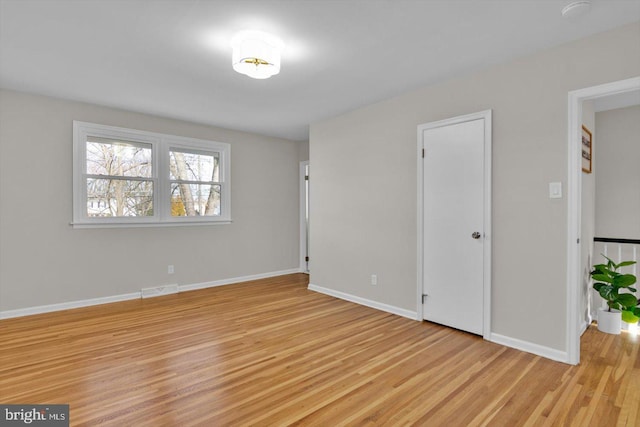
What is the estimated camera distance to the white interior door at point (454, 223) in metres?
3.05

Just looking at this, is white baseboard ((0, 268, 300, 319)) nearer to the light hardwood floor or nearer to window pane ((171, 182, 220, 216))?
the light hardwood floor

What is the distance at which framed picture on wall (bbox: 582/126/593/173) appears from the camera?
3012 mm

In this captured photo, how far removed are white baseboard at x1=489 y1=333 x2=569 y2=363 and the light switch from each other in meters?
1.23

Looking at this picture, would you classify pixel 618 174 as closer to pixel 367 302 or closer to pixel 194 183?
pixel 367 302

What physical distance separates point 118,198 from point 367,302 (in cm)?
356

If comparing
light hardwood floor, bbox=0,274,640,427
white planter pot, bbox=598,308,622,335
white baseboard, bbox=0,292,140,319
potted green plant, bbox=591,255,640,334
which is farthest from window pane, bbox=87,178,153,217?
white planter pot, bbox=598,308,622,335

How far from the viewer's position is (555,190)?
2604 millimetres

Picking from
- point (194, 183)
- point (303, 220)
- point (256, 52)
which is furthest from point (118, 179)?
point (303, 220)

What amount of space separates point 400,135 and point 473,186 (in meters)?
1.06

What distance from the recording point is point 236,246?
18.0ft

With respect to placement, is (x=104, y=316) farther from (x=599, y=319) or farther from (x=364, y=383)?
(x=599, y=319)

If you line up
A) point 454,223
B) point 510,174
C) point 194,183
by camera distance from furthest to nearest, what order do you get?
1. point 194,183
2. point 454,223
3. point 510,174

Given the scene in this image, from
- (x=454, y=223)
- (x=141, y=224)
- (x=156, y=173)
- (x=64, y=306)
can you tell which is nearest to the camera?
(x=454, y=223)

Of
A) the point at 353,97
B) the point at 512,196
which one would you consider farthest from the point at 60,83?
the point at 512,196
